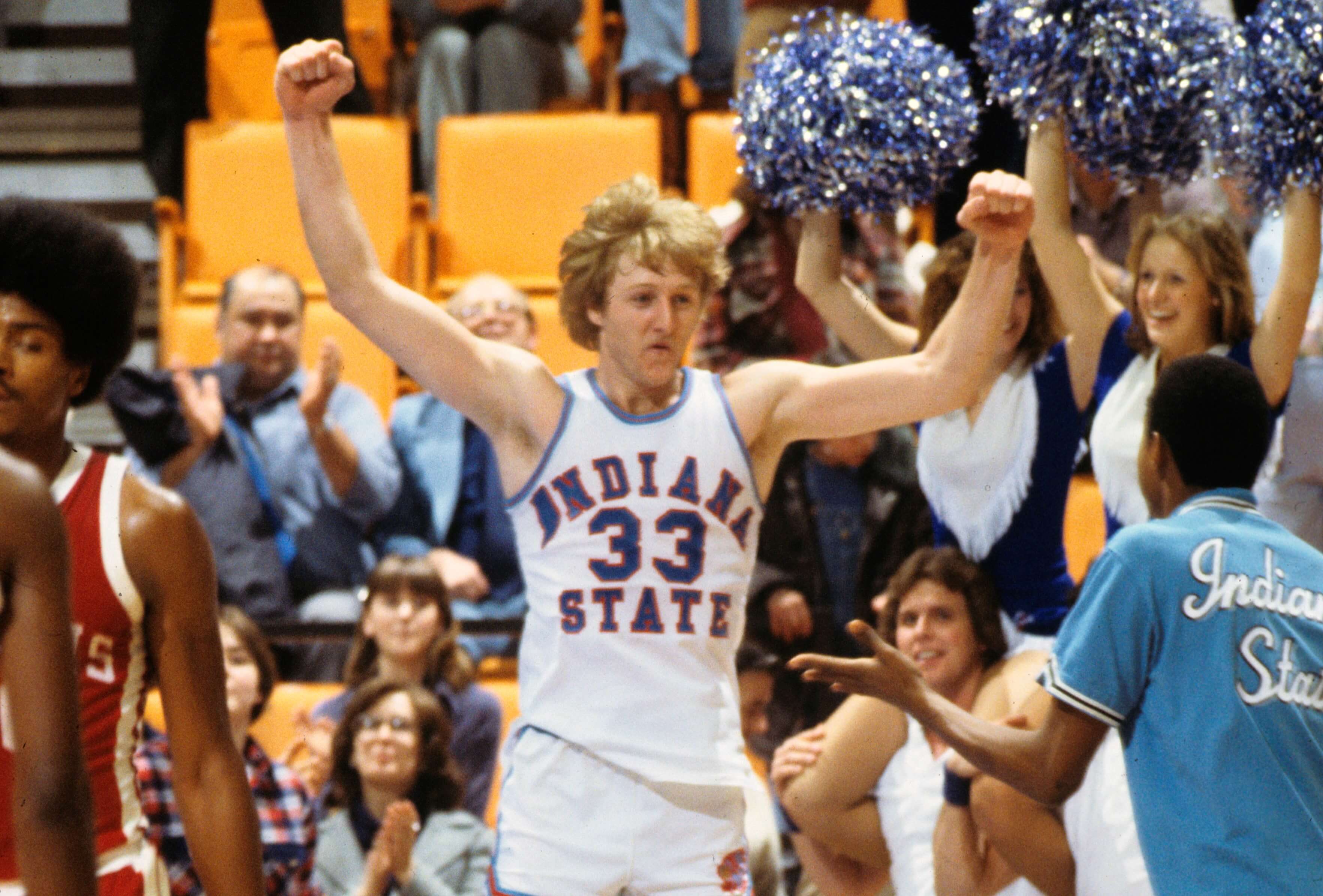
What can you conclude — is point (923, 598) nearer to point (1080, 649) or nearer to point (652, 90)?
point (1080, 649)

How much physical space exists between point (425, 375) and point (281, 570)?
2.46m

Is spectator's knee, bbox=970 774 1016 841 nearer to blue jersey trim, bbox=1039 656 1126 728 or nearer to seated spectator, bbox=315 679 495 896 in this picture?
blue jersey trim, bbox=1039 656 1126 728

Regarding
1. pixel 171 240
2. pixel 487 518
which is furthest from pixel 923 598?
pixel 171 240

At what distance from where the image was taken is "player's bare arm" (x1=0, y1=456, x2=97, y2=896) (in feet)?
4.77

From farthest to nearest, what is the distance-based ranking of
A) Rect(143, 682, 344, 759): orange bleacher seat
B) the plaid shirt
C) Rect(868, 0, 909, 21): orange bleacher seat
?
Rect(868, 0, 909, 21): orange bleacher seat
Rect(143, 682, 344, 759): orange bleacher seat
the plaid shirt

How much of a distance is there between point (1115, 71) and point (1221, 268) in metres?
0.48

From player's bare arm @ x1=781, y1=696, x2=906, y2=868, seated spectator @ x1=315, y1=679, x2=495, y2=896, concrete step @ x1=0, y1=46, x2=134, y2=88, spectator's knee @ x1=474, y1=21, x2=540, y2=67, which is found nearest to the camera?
player's bare arm @ x1=781, y1=696, x2=906, y2=868

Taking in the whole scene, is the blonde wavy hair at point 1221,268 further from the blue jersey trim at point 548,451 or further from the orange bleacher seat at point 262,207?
the orange bleacher seat at point 262,207

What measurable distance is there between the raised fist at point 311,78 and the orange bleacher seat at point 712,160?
11.1ft

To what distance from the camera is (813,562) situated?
459 cm

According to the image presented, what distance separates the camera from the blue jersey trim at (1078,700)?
247cm

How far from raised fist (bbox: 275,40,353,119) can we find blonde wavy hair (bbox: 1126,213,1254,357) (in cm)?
168

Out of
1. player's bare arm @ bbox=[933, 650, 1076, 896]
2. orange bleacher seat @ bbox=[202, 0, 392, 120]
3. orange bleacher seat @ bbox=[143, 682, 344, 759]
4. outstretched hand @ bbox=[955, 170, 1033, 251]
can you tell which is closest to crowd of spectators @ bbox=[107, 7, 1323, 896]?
player's bare arm @ bbox=[933, 650, 1076, 896]

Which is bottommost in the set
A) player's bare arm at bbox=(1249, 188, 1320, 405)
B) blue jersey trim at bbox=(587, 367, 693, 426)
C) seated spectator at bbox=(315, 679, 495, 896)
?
seated spectator at bbox=(315, 679, 495, 896)
